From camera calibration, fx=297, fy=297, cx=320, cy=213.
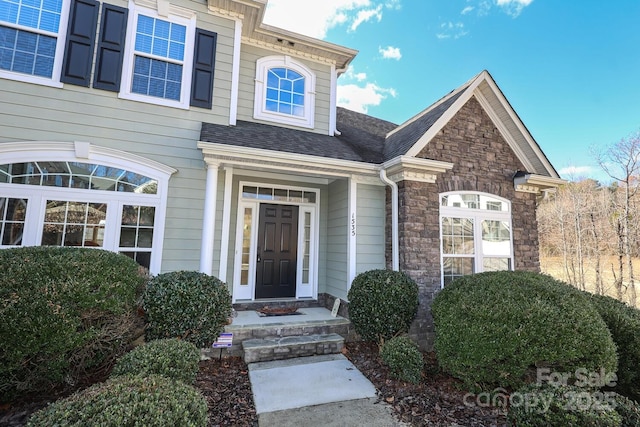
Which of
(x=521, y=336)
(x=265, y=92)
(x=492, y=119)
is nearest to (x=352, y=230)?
(x=521, y=336)

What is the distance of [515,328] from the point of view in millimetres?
3385

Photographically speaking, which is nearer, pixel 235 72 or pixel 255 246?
pixel 235 72

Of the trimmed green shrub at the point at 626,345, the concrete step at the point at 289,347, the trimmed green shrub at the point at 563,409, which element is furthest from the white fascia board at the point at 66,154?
the trimmed green shrub at the point at 626,345

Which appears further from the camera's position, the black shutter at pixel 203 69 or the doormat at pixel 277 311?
the doormat at pixel 277 311

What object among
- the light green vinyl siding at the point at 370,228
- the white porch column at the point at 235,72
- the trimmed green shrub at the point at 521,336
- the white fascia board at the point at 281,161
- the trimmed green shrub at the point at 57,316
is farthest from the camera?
the light green vinyl siding at the point at 370,228

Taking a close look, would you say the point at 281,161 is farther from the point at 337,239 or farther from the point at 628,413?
the point at 628,413

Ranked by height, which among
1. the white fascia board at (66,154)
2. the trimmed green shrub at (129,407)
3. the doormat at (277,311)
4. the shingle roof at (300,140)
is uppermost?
the shingle roof at (300,140)

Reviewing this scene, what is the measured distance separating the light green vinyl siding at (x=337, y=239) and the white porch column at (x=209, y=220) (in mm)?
2520

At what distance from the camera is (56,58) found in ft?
15.3

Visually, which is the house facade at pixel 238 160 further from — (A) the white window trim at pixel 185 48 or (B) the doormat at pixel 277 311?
(B) the doormat at pixel 277 311

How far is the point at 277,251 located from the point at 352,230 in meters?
1.84

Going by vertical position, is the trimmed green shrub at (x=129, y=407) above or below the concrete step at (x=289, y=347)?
above

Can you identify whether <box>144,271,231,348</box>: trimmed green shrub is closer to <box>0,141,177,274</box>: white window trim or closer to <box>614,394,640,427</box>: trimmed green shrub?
<box>0,141,177,274</box>: white window trim

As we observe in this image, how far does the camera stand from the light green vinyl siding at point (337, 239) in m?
6.01
